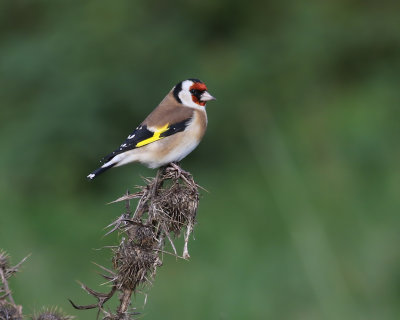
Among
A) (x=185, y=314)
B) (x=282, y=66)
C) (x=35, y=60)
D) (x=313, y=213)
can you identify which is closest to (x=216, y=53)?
(x=282, y=66)

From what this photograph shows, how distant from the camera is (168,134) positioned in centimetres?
433

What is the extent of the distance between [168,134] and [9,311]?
7.03ft

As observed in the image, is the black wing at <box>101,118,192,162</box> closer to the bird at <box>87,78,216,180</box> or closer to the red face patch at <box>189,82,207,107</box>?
the bird at <box>87,78,216,180</box>

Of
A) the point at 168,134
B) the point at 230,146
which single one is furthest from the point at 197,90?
the point at 230,146

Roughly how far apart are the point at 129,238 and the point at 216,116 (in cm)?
442

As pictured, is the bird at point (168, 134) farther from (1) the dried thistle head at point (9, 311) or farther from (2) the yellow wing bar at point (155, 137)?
(1) the dried thistle head at point (9, 311)

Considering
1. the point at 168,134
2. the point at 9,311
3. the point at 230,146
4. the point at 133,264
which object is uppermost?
the point at 9,311

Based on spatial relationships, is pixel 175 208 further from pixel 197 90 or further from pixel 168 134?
pixel 197 90

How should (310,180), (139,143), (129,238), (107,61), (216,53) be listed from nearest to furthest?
(129,238), (139,143), (310,180), (107,61), (216,53)

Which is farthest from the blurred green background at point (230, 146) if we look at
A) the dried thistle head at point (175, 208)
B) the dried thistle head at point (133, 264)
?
the dried thistle head at point (133, 264)

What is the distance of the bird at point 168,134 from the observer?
4160 mm

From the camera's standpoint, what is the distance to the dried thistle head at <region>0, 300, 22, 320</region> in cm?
225

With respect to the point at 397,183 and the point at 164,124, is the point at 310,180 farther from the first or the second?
the point at 164,124

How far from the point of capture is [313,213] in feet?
20.5
